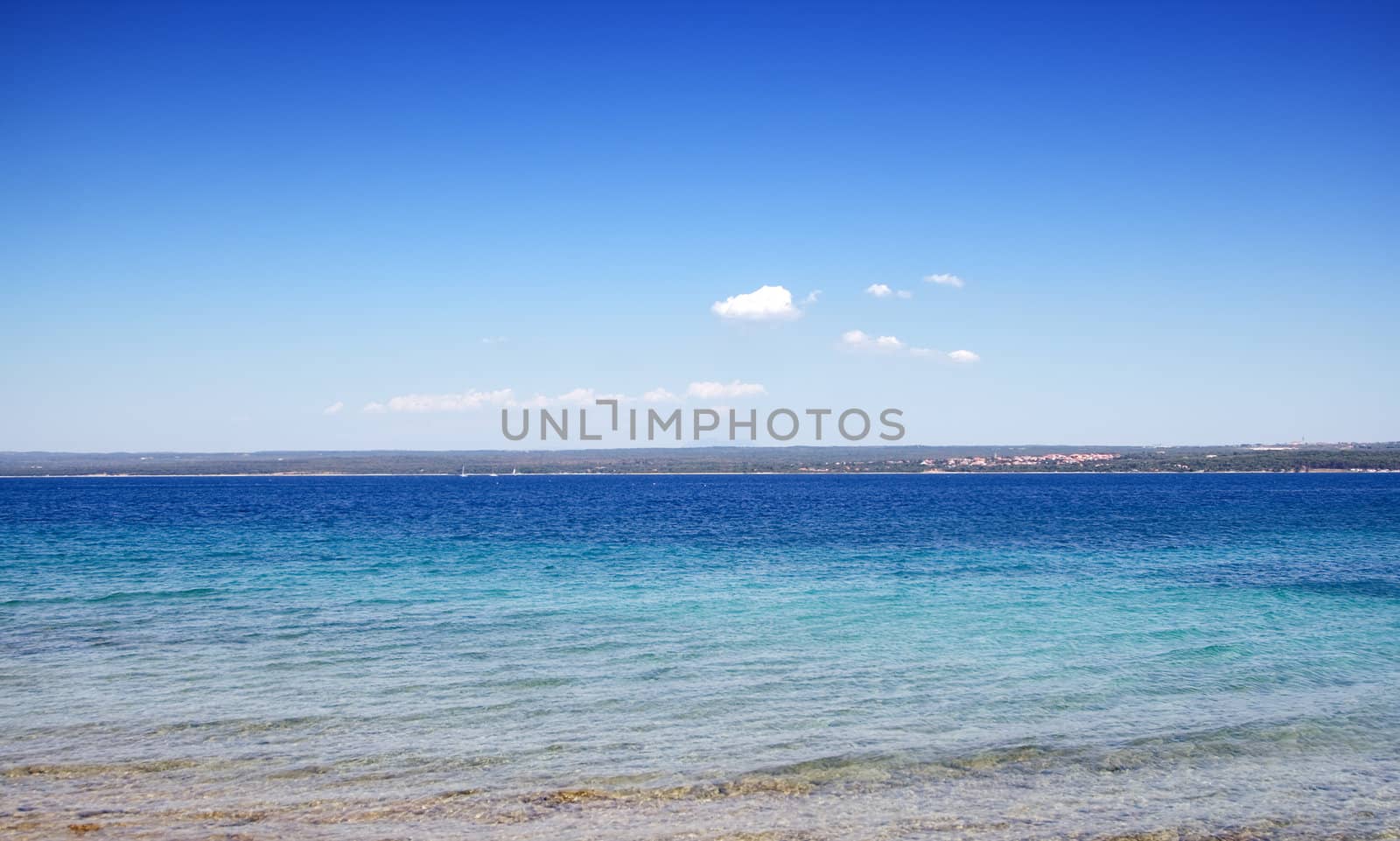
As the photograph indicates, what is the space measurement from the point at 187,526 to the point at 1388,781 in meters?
48.2

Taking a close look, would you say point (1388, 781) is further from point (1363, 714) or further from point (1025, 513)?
point (1025, 513)

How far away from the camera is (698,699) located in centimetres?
1236

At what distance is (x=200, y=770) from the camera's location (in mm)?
9539

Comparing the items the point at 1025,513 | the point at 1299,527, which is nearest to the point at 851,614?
the point at 1299,527

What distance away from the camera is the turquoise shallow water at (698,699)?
855cm

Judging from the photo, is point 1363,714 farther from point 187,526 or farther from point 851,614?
point 187,526

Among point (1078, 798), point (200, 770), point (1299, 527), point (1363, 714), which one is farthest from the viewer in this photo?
point (1299, 527)

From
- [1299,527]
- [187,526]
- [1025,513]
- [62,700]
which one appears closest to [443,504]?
[187,526]

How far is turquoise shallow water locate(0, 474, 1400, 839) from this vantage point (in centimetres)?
855

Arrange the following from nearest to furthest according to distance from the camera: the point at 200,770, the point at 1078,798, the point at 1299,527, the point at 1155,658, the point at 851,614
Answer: the point at 1078,798 < the point at 200,770 < the point at 1155,658 < the point at 851,614 < the point at 1299,527

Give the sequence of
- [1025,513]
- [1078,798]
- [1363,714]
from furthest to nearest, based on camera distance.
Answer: [1025,513]
[1363,714]
[1078,798]

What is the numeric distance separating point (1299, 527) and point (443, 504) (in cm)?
6038

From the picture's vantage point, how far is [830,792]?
9000mm

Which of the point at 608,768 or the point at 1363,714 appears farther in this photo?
the point at 1363,714
